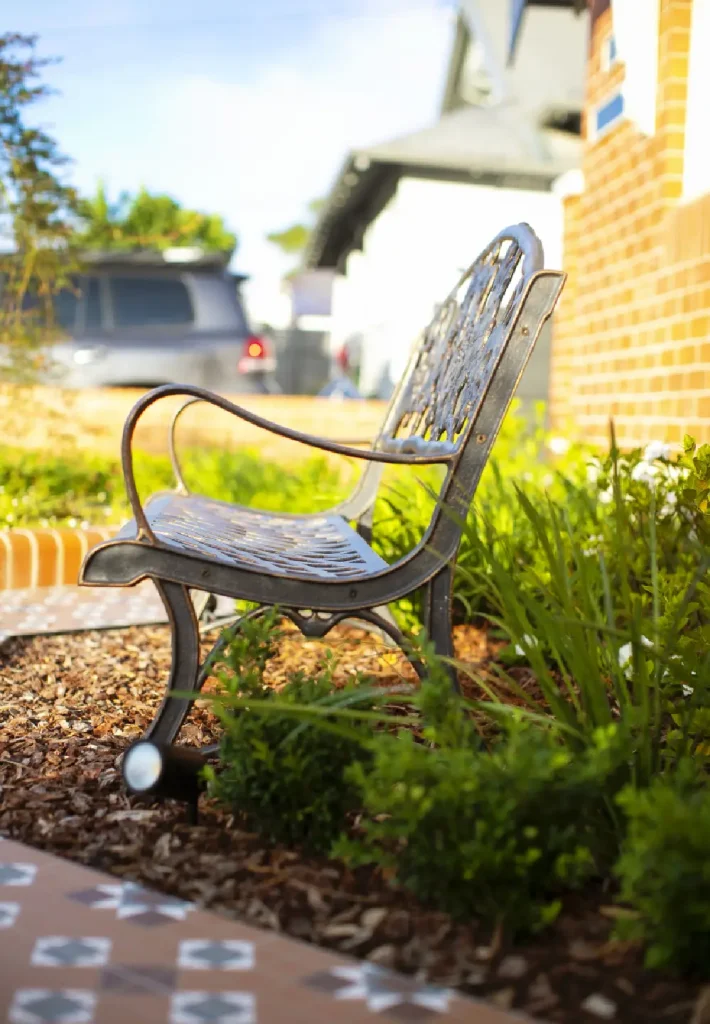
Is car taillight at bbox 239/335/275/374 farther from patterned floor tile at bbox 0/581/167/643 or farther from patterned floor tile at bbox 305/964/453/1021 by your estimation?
patterned floor tile at bbox 305/964/453/1021

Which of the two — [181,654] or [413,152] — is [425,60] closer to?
[413,152]

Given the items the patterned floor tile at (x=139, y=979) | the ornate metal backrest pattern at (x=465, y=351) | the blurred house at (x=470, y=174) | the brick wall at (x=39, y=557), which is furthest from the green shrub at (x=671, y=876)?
the blurred house at (x=470, y=174)

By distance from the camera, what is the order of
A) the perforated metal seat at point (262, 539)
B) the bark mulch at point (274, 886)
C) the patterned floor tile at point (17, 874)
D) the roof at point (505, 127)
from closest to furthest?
the bark mulch at point (274, 886)
the patterned floor tile at point (17, 874)
the perforated metal seat at point (262, 539)
the roof at point (505, 127)

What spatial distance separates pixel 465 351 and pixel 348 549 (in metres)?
0.55

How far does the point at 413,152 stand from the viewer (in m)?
15.0

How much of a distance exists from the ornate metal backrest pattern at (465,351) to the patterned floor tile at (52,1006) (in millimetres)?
1267

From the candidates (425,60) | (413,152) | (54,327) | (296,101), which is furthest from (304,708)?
(296,101)

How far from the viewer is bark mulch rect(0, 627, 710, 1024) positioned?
63.2 inches

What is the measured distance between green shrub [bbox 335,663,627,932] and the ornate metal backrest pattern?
819mm

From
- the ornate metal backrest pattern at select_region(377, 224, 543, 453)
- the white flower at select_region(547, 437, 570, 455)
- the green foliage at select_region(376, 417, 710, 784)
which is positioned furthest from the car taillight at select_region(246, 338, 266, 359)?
the ornate metal backrest pattern at select_region(377, 224, 543, 453)

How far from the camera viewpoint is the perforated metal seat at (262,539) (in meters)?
2.30

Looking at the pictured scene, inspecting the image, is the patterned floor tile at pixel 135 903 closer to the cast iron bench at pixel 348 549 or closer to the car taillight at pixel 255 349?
the cast iron bench at pixel 348 549

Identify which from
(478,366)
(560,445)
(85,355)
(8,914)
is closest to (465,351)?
(478,366)

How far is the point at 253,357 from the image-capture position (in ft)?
34.2
